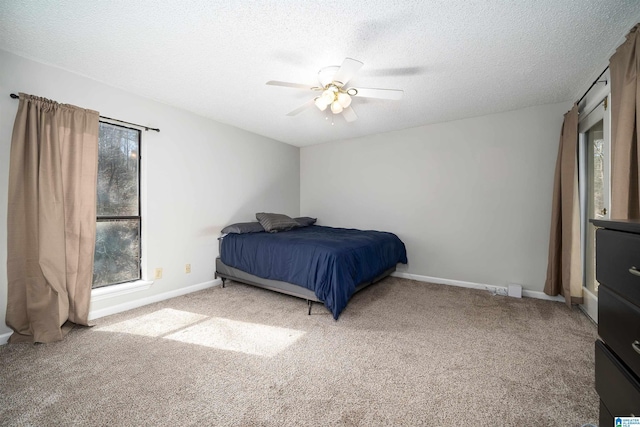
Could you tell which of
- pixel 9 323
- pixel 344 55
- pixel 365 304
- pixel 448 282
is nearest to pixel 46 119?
pixel 9 323

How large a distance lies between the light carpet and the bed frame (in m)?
0.18

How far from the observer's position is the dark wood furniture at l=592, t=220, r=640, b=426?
836 mm

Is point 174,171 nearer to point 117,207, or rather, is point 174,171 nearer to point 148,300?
point 117,207

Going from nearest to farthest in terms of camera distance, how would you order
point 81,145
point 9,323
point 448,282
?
1. point 9,323
2. point 81,145
3. point 448,282

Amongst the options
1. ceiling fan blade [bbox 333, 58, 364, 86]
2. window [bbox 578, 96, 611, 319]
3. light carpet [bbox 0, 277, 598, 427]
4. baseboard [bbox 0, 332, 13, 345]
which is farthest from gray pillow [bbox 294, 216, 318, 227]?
window [bbox 578, 96, 611, 319]

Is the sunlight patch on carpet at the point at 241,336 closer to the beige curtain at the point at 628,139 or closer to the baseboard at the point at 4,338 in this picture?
the baseboard at the point at 4,338

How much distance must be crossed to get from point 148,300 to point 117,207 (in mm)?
1073

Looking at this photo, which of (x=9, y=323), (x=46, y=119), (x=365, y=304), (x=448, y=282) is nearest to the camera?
(x=9, y=323)

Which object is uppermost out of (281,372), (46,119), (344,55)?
(344,55)

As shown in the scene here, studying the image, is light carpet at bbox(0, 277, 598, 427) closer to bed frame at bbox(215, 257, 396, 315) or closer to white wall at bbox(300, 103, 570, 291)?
bed frame at bbox(215, 257, 396, 315)

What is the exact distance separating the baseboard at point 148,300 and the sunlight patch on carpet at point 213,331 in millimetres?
300

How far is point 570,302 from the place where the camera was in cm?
267

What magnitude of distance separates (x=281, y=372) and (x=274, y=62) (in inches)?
92.7

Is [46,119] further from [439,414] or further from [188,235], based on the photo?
[439,414]
